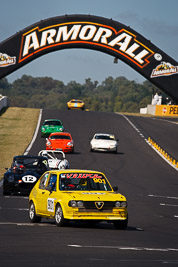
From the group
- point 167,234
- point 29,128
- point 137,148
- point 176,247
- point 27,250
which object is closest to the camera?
point 27,250

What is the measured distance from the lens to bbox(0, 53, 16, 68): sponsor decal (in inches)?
2640

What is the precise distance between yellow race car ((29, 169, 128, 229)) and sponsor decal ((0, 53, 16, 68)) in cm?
5082

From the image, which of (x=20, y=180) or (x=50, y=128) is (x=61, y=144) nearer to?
(x=50, y=128)

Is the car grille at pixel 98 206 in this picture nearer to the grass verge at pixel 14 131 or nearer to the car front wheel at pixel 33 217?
the car front wheel at pixel 33 217

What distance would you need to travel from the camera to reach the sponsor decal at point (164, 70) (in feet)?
222

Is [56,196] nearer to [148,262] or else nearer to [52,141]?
[148,262]

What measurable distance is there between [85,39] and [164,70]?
27.0 ft

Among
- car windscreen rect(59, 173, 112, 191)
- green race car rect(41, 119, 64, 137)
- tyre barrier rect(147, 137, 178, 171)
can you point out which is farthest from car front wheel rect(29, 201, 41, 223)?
green race car rect(41, 119, 64, 137)

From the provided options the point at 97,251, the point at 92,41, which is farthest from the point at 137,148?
the point at 97,251

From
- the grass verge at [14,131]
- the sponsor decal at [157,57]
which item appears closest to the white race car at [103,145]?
the grass verge at [14,131]

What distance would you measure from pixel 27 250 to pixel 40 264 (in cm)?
160

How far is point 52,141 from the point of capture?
144ft

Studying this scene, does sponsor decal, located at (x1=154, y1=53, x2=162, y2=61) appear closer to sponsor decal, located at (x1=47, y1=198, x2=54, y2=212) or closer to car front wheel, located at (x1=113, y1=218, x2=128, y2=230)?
sponsor decal, located at (x1=47, y1=198, x2=54, y2=212)

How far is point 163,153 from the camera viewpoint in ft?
153
